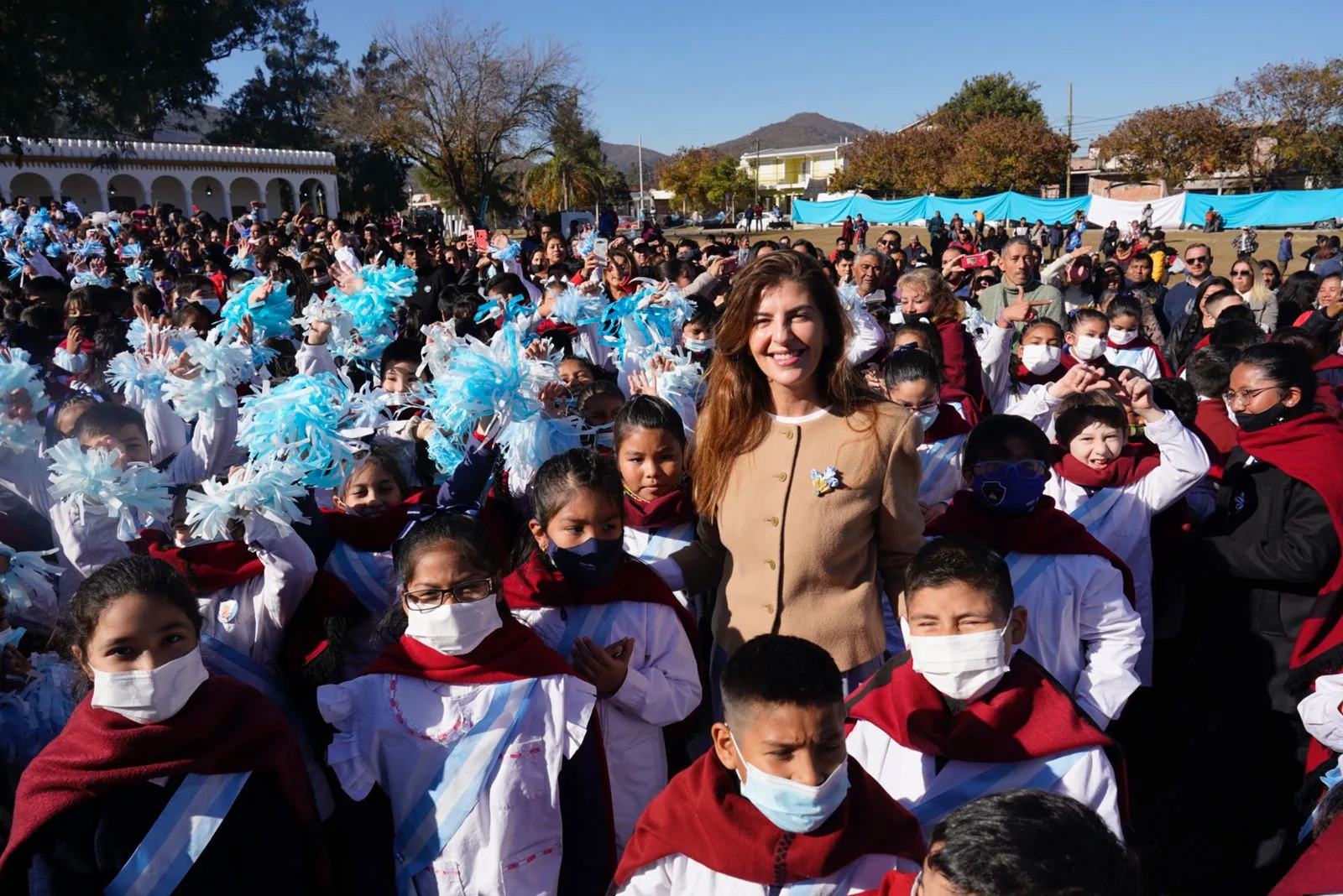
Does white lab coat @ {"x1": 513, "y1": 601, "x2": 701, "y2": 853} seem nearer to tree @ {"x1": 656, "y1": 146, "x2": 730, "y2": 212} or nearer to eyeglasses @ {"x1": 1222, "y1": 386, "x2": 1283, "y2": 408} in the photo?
eyeglasses @ {"x1": 1222, "y1": 386, "x2": 1283, "y2": 408}

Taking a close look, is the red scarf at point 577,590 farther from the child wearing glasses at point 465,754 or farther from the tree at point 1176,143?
the tree at point 1176,143

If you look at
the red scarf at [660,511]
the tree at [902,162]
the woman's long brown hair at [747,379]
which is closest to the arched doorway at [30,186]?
the tree at [902,162]

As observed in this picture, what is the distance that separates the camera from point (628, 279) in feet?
23.1

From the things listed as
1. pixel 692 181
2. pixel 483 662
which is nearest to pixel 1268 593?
pixel 483 662

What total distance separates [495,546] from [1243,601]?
273 cm

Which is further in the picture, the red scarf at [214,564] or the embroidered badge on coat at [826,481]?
the red scarf at [214,564]

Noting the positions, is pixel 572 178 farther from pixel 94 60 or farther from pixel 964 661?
pixel 964 661

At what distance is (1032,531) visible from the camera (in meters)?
2.75

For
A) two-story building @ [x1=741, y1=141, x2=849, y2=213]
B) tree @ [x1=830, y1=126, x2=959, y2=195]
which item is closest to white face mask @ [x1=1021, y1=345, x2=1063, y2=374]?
tree @ [x1=830, y1=126, x2=959, y2=195]

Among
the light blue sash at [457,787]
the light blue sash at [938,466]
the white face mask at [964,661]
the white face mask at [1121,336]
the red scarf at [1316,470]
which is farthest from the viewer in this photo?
the white face mask at [1121,336]

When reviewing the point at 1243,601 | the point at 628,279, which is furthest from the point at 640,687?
the point at 628,279

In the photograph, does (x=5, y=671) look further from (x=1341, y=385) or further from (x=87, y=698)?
(x=1341, y=385)

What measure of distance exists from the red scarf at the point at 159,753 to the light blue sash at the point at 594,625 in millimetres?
718

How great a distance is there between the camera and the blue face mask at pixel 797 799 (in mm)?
1796
